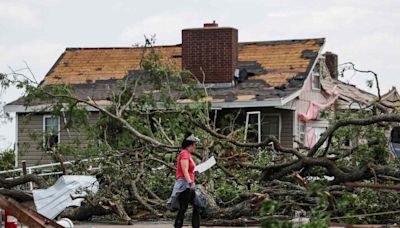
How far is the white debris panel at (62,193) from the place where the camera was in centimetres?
1941

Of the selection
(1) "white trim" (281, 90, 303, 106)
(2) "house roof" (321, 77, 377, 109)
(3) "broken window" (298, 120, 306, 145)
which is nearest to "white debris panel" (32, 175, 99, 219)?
(1) "white trim" (281, 90, 303, 106)

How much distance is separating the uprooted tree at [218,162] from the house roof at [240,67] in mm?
8847

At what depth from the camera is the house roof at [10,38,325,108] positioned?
31.9 m

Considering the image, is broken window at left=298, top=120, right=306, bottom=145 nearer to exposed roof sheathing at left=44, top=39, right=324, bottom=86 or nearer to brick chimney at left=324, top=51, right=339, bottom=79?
exposed roof sheathing at left=44, top=39, right=324, bottom=86

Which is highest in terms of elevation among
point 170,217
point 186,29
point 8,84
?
point 186,29

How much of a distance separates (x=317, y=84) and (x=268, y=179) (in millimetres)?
17012

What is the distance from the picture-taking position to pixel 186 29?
33500 millimetres

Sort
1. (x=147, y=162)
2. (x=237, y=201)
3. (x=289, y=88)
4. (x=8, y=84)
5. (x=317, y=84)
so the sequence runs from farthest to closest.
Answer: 1. (x=317, y=84)
2. (x=289, y=88)
3. (x=8, y=84)
4. (x=147, y=162)
5. (x=237, y=201)

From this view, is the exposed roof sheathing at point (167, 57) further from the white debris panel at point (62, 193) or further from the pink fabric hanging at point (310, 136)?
the white debris panel at point (62, 193)

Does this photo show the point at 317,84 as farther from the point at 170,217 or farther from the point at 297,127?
the point at 170,217

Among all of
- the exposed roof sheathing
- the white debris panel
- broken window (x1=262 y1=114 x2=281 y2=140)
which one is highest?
the exposed roof sheathing

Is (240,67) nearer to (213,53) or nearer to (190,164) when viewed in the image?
(213,53)

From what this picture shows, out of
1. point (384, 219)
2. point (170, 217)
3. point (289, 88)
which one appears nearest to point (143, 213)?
point (170, 217)

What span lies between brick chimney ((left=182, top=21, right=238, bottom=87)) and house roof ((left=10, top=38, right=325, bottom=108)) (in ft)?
1.39
